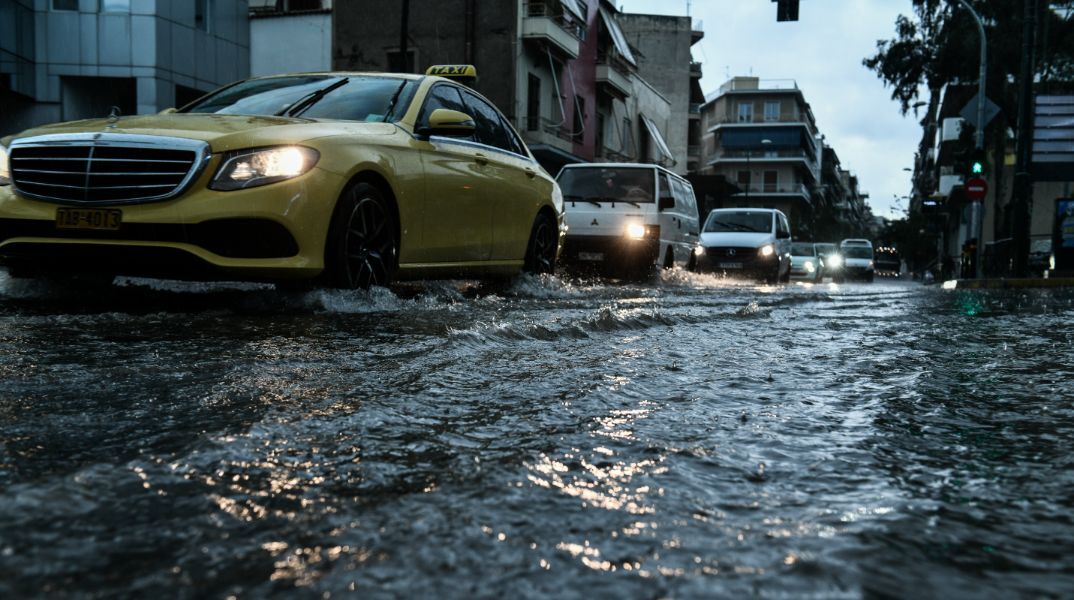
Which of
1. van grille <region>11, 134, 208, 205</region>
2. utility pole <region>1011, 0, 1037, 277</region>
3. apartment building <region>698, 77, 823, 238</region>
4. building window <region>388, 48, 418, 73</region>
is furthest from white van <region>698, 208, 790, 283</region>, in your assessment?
apartment building <region>698, 77, 823, 238</region>

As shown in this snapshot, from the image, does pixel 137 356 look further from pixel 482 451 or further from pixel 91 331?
pixel 482 451

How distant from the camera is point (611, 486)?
1781mm

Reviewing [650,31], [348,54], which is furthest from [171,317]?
[650,31]

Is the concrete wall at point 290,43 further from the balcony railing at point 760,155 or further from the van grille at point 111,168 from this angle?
the balcony railing at point 760,155

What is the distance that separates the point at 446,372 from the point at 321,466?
1258mm

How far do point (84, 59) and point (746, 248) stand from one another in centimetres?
1778

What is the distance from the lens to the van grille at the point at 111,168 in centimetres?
480

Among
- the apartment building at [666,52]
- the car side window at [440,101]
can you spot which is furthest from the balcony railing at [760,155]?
the car side window at [440,101]

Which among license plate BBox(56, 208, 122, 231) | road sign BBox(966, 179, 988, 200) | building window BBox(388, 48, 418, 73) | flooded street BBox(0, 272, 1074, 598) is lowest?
flooded street BBox(0, 272, 1074, 598)

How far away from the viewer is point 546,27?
27.3 meters

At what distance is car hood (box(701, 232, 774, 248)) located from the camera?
18.4 meters

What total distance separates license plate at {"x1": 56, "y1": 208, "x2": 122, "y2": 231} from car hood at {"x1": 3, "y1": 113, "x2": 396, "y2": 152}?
1.47ft

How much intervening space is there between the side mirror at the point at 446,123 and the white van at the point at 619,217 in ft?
22.5

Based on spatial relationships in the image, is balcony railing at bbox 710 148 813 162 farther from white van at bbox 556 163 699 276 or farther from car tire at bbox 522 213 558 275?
car tire at bbox 522 213 558 275
